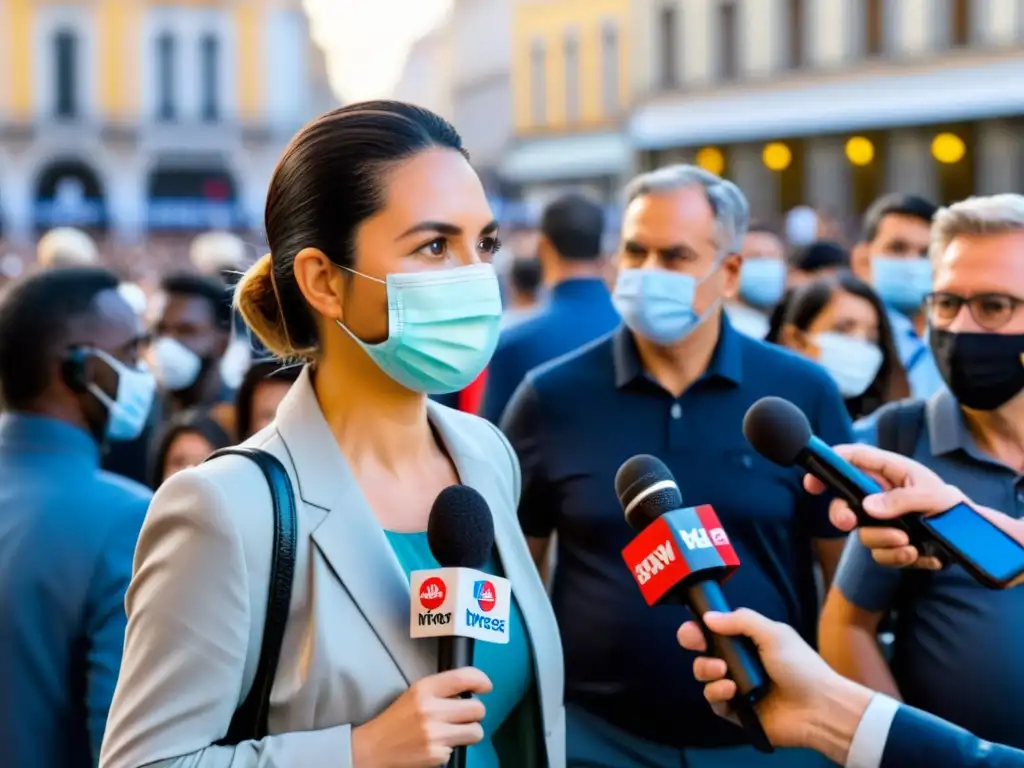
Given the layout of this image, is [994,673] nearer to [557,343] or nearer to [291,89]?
[557,343]

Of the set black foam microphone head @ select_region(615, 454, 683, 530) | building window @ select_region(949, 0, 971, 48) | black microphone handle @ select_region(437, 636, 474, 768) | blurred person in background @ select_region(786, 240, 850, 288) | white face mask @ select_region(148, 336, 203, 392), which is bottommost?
black microphone handle @ select_region(437, 636, 474, 768)

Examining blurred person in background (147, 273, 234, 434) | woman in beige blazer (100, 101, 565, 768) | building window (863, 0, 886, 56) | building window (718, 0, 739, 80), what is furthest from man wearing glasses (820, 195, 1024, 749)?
building window (718, 0, 739, 80)

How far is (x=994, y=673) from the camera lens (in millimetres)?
3127

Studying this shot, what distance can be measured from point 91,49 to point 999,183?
3133 cm

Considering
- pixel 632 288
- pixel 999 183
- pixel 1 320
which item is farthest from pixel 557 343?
pixel 999 183

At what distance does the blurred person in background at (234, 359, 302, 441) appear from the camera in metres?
4.91

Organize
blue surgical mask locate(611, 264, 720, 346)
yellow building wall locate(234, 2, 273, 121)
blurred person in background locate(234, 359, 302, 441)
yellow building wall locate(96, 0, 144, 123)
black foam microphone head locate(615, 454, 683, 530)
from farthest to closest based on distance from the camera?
yellow building wall locate(234, 2, 273, 121) < yellow building wall locate(96, 0, 144, 123) < blurred person in background locate(234, 359, 302, 441) < blue surgical mask locate(611, 264, 720, 346) < black foam microphone head locate(615, 454, 683, 530)

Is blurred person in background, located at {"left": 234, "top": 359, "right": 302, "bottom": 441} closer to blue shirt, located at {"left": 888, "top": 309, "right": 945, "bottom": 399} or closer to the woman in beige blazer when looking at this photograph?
the woman in beige blazer

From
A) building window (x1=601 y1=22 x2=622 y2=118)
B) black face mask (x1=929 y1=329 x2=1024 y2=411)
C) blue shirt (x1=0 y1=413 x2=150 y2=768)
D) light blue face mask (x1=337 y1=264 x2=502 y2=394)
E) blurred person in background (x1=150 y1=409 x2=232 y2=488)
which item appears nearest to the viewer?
light blue face mask (x1=337 y1=264 x2=502 y2=394)

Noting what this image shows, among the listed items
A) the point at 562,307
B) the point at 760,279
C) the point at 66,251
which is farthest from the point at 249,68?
the point at 562,307

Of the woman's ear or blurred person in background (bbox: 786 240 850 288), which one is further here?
blurred person in background (bbox: 786 240 850 288)

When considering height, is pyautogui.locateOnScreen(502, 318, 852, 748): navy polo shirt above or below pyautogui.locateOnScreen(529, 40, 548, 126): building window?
below

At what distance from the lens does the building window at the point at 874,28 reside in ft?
89.0

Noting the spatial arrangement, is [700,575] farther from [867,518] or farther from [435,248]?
[435,248]
